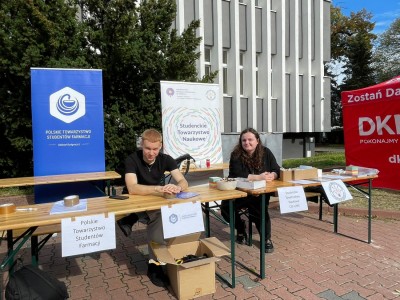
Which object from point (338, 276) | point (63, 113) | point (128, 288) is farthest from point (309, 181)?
point (63, 113)

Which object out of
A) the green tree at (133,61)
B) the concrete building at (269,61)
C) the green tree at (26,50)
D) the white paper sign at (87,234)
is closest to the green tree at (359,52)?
the concrete building at (269,61)

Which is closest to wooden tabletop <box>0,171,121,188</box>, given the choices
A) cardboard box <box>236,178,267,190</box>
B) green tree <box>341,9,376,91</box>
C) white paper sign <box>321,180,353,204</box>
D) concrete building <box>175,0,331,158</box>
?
cardboard box <box>236,178,267,190</box>

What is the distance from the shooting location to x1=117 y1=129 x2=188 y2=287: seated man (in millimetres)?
2914

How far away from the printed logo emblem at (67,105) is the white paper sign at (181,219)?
3.07 meters

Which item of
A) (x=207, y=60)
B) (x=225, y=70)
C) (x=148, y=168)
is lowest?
(x=148, y=168)

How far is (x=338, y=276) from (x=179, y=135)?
136 inches

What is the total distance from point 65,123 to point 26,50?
→ 5.96 feet

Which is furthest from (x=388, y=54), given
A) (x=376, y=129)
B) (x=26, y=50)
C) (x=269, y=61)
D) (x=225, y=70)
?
(x=26, y=50)

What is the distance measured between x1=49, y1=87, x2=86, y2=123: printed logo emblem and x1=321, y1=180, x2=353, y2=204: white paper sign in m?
3.62

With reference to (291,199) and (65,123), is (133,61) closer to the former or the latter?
→ (65,123)

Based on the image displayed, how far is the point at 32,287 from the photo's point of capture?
211cm

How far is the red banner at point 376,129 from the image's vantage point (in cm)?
619

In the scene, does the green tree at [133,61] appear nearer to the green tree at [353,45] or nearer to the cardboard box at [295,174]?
the cardboard box at [295,174]

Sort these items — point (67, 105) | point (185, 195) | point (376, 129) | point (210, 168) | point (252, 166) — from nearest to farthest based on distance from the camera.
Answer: point (185, 195) → point (252, 166) → point (67, 105) → point (210, 168) → point (376, 129)
